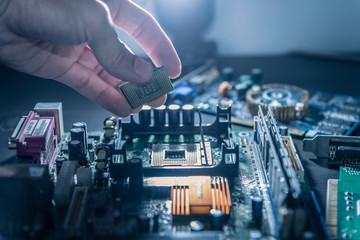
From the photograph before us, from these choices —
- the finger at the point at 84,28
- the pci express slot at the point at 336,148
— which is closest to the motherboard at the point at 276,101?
the pci express slot at the point at 336,148

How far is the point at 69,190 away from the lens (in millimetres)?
Answer: 2703

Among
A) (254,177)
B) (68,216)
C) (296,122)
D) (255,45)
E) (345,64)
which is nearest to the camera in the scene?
(68,216)

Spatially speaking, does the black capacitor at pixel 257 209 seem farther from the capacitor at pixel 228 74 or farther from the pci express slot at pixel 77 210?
the capacitor at pixel 228 74

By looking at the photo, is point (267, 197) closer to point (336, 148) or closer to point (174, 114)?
point (336, 148)

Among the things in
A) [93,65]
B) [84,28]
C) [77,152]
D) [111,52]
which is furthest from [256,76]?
[84,28]

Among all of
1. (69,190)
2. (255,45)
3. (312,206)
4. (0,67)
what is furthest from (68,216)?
(255,45)

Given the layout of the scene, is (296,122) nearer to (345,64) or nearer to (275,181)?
(275,181)

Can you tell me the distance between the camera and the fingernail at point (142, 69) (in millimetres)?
2807

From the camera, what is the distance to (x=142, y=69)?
112 inches

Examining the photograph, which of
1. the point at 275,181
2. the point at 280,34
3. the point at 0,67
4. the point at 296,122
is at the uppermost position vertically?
the point at 280,34

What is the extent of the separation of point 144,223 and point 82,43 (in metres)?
1.54

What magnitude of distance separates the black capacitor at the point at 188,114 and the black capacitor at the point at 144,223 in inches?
48.2

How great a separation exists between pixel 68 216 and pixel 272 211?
116cm

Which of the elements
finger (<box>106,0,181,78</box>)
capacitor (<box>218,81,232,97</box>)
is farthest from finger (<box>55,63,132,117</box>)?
capacitor (<box>218,81,232,97</box>)
